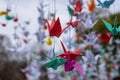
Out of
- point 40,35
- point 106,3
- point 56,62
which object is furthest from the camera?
point 40,35

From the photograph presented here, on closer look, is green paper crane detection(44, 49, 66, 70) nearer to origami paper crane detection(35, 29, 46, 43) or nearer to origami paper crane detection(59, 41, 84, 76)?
origami paper crane detection(59, 41, 84, 76)

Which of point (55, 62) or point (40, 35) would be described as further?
point (40, 35)

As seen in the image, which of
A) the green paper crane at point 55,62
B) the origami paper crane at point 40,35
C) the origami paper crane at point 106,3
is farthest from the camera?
the origami paper crane at point 40,35

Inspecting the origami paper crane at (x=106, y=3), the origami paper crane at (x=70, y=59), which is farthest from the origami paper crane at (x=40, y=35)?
the origami paper crane at (x=70, y=59)

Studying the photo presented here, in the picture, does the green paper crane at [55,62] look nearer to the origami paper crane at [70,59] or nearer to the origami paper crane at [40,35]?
the origami paper crane at [70,59]

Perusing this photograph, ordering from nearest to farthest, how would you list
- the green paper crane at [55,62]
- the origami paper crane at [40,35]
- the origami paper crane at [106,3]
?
the green paper crane at [55,62]
the origami paper crane at [106,3]
the origami paper crane at [40,35]

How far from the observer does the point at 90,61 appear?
3.29 meters

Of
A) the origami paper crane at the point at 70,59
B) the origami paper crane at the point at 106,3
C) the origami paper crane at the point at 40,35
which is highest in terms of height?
the origami paper crane at the point at 106,3

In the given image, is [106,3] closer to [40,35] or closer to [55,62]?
[55,62]

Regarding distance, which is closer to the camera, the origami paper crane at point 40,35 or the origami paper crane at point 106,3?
the origami paper crane at point 106,3

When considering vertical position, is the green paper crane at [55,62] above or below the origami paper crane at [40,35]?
above

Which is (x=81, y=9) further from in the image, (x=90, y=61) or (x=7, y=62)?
(x=7, y=62)

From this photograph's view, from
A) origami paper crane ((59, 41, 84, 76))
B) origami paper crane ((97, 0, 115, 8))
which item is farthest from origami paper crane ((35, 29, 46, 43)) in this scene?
origami paper crane ((59, 41, 84, 76))

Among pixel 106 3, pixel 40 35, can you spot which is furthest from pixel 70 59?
pixel 40 35
